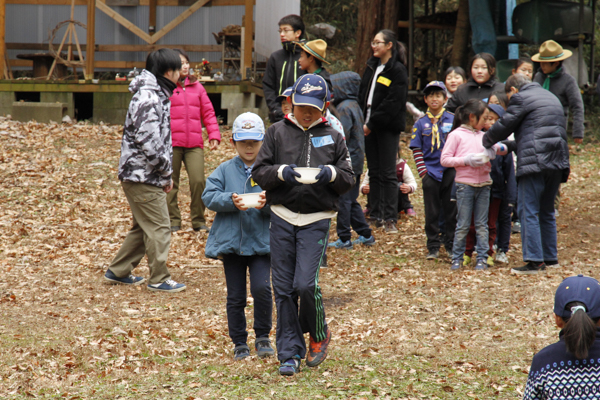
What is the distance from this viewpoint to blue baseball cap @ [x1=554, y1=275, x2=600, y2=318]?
2676mm

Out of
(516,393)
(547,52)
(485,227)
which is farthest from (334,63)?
(516,393)

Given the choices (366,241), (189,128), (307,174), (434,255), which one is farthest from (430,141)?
(307,174)

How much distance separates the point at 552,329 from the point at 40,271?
209 inches

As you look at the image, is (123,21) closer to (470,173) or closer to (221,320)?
(470,173)

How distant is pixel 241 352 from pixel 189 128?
4.64m

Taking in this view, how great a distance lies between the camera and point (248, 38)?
50.1 ft

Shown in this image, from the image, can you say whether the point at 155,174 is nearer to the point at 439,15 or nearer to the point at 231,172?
the point at 231,172

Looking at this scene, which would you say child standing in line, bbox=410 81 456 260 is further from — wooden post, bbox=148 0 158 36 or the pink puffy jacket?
wooden post, bbox=148 0 158 36

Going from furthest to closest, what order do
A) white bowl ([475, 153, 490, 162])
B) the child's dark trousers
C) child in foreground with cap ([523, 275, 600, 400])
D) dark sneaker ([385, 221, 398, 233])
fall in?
dark sneaker ([385, 221, 398, 233]) → white bowl ([475, 153, 490, 162]) → the child's dark trousers → child in foreground with cap ([523, 275, 600, 400])

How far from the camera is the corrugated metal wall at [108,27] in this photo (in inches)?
679

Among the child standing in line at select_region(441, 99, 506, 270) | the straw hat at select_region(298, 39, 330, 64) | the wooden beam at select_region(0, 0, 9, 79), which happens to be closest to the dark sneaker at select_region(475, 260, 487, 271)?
the child standing in line at select_region(441, 99, 506, 270)

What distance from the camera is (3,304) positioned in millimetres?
6125

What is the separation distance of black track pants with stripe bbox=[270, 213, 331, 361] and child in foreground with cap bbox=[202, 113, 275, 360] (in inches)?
12.1

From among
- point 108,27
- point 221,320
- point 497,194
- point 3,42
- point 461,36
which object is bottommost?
point 221,320
